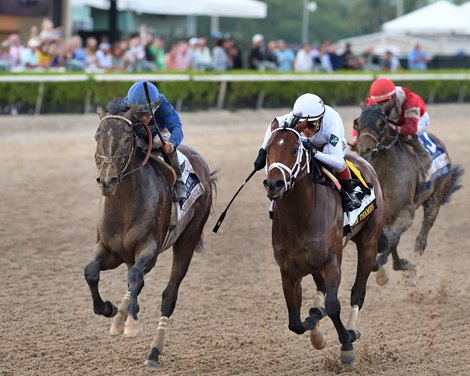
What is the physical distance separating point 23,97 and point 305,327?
501 inches

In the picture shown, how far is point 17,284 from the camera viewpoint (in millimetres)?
8797

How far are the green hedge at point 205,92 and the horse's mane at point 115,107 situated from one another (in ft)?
34.2

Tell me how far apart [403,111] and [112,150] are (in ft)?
11.7

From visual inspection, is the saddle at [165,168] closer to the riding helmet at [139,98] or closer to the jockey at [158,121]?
the jockey at [158,121]

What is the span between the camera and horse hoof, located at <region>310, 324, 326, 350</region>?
21.6ft

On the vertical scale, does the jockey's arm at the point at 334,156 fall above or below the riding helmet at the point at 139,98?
below

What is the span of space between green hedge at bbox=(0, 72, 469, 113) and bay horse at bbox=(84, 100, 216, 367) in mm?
10390

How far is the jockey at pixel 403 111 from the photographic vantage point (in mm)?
8672

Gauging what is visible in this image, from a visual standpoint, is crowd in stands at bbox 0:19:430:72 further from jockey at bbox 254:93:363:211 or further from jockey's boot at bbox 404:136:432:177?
jockey at bbox 254:93:363:211

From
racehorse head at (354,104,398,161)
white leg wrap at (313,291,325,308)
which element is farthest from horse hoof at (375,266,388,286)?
white leg wrap at (313,291,325,308)

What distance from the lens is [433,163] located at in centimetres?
949

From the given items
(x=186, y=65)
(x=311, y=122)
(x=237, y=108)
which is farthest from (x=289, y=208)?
(x=186, y=65)

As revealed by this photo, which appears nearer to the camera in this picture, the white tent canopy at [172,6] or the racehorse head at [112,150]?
the racehorse head at [112,150]

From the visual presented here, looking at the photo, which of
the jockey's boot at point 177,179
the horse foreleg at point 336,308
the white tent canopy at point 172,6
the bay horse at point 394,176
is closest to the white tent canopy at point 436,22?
the white tent canopy at point 172,6
